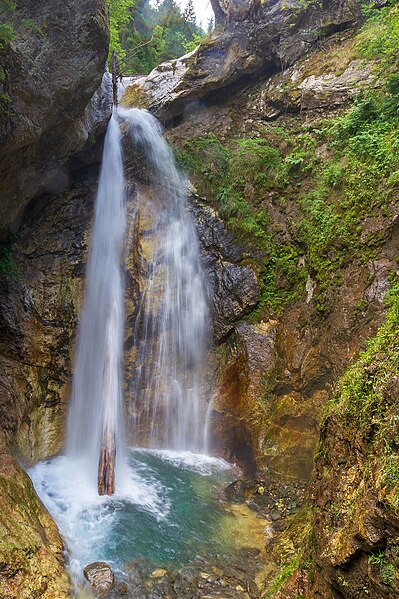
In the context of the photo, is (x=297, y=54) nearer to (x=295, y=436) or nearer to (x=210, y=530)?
(x=295, y=436)

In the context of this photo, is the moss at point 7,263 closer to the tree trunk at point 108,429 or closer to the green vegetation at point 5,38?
the tree trunk at point 108,429

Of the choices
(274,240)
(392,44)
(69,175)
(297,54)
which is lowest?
(274,240)

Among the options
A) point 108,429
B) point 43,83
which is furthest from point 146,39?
point 108,429

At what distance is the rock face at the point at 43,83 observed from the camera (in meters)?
5.81

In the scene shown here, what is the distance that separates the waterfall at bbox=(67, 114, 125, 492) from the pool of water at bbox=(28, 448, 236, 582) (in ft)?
2.36

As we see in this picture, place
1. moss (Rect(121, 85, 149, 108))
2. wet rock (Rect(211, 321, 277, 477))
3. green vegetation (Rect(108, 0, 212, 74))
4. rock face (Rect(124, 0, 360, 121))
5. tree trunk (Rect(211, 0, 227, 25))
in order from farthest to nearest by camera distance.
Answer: green vegetation (Rect(108, 0, 212, 74))
tree trunk (Rect(211, 0, 227, 25))
moss (Rect(121, 85, 149, 108))
rock face (Rect(124, 0, 360, 121))
wet rock (Rect(211, 321, 277, 477))

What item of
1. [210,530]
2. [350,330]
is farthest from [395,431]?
[350,330]

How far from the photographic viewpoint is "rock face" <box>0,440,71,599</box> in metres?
4.25

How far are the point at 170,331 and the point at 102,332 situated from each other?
172cm

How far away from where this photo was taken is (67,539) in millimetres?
5492

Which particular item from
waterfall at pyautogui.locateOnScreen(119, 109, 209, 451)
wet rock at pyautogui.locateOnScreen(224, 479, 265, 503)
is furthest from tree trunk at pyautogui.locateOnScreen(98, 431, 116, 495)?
wet rock at pyautogui.locateOnScreen(224, 479, 265, 503)

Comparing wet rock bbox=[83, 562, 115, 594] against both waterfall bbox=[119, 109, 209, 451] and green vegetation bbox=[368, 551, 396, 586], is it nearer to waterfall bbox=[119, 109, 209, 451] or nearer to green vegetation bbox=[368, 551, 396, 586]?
green vegetation bbox=[368, 551, 396, 586]

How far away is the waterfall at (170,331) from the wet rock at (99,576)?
13.6 ft

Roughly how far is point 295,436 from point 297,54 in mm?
11952
